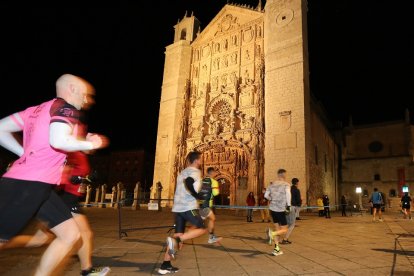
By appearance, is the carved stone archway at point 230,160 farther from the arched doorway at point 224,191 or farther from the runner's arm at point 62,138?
the runner's arm at point 62,138

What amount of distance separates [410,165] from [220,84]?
25.4 meters

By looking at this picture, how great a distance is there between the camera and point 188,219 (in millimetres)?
4039

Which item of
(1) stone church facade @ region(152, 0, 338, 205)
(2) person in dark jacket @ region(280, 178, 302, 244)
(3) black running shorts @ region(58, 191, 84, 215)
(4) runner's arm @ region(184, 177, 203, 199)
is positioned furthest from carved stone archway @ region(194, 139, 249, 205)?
(3) black running shorts @ region(58, 191, 84, 215)

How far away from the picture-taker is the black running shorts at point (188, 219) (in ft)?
13.2

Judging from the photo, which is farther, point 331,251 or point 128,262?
point 331,251

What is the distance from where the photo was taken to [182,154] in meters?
26.1

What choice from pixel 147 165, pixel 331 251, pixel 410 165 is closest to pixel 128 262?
pixel 331 251

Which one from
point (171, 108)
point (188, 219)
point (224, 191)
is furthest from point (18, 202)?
point (171, 108)

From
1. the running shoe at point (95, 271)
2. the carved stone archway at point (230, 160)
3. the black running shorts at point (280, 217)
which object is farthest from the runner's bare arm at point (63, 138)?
the carved stone archway at point (230, 160)

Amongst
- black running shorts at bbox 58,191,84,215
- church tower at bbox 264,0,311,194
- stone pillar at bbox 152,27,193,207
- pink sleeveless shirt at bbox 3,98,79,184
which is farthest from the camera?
stone pillar at bbox 152,27,193,207

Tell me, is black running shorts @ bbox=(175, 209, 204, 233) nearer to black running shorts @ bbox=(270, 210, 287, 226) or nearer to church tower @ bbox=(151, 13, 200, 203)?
black running shorts @ bbox=(270, 210, 287, 226)

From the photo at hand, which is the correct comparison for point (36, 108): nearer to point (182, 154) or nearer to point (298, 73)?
point (298, 73)

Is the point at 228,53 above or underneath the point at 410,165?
above

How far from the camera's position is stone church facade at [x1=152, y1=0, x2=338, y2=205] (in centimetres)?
2044
